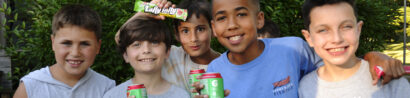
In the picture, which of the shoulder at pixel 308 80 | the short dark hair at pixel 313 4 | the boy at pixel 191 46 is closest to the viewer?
the short dark hair at pixel 313 4

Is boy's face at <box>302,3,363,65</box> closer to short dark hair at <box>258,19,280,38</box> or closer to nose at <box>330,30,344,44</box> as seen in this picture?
nose at <box>330,30,344,44</box>

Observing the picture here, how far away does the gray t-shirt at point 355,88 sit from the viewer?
2.21 metres

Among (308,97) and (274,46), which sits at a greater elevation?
(274,46)

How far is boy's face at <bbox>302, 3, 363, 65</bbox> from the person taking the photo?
7.61 feet

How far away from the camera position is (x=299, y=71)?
2.74 meters

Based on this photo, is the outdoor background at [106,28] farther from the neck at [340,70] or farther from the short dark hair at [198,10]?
the neck at [340,70]

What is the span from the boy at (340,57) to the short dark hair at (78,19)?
76.0 inches

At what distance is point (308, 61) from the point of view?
2.77 metres

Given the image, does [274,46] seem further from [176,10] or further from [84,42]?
[84,42]

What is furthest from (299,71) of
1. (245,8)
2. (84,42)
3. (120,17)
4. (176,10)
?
(120,17)

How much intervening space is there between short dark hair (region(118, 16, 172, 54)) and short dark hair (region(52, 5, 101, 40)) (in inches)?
10.2

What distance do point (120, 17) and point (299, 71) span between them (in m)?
2.52

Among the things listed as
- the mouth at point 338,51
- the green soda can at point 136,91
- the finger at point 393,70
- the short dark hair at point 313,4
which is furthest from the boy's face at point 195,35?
the finger at point 393,70

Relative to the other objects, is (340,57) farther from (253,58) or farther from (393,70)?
(253,58)
